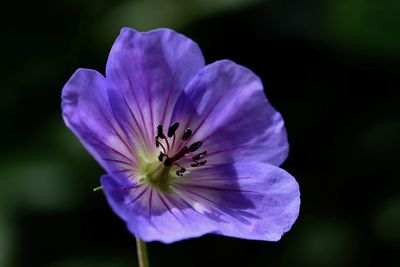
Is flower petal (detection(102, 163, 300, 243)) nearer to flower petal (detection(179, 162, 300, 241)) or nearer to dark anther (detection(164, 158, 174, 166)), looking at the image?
flower petal (detection(179, 162, 300, 241))

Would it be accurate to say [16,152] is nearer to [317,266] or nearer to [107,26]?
[107,26]

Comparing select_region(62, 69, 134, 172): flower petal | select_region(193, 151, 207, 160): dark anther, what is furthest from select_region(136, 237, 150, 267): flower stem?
select_region(193, 151, 207, 160): dark anther

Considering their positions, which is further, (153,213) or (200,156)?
(200,156)

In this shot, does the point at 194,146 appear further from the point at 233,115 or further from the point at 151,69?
the point at 151,69

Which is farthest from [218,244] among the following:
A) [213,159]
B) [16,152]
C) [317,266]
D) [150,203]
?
[150,203]

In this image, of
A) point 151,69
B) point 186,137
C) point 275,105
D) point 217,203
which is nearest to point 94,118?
point 151,69

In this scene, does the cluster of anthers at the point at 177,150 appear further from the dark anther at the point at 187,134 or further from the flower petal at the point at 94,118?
the flower petal at the point at 94,118
